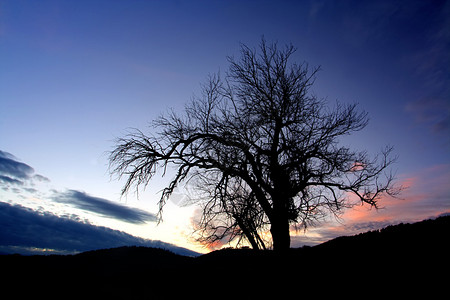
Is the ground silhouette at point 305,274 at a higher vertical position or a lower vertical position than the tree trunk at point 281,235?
lower

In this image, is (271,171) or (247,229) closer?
(271,171)

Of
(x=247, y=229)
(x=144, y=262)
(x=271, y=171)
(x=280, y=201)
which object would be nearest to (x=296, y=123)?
(x=271, y=171)

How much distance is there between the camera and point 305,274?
645cm

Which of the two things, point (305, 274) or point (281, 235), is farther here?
point (281, 235)

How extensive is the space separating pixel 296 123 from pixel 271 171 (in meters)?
2.47

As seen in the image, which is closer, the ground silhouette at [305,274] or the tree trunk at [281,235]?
the ground silhouette at [305,274]

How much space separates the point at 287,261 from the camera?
8070 mm

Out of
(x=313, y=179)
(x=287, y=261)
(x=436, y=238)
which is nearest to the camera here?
(x=436, y=238)

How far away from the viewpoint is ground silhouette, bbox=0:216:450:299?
5.12 meters

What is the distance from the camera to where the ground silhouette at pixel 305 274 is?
512 cm

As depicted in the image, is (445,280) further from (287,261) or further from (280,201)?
(280,201)

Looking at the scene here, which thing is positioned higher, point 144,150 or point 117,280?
point 144,150

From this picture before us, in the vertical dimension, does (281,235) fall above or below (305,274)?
above

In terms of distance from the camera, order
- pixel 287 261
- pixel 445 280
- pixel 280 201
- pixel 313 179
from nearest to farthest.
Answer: pixel 445 280 < pixel 287 261 < pixel 280 201 < pixel 313 179
